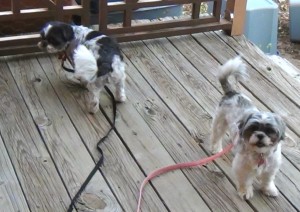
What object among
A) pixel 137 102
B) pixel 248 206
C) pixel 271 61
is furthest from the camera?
pixel 271 61

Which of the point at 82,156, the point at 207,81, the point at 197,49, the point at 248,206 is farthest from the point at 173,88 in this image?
the point at 248,206

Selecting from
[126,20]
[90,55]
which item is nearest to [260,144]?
[90,55]

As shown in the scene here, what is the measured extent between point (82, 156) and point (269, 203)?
96cm

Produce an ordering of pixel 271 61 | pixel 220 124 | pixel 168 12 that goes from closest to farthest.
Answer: pixel 220 124 < pixel 271 61 < pixel 168 12

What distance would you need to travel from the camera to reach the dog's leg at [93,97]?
11.1 feet

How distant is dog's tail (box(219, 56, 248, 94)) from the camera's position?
2.85 m

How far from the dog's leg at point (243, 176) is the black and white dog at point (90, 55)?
958 millimetres

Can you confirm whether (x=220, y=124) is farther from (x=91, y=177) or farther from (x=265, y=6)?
(x=265, y=6)

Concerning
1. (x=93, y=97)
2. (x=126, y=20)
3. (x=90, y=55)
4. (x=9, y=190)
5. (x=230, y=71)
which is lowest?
(x=9, y=190)

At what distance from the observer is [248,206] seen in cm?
Result: 281

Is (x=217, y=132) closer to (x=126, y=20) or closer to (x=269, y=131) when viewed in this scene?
(x=269, y=131)

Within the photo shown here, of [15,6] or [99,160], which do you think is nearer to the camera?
[99,160]

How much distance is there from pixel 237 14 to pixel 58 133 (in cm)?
173

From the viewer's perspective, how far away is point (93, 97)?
338 centimetres
